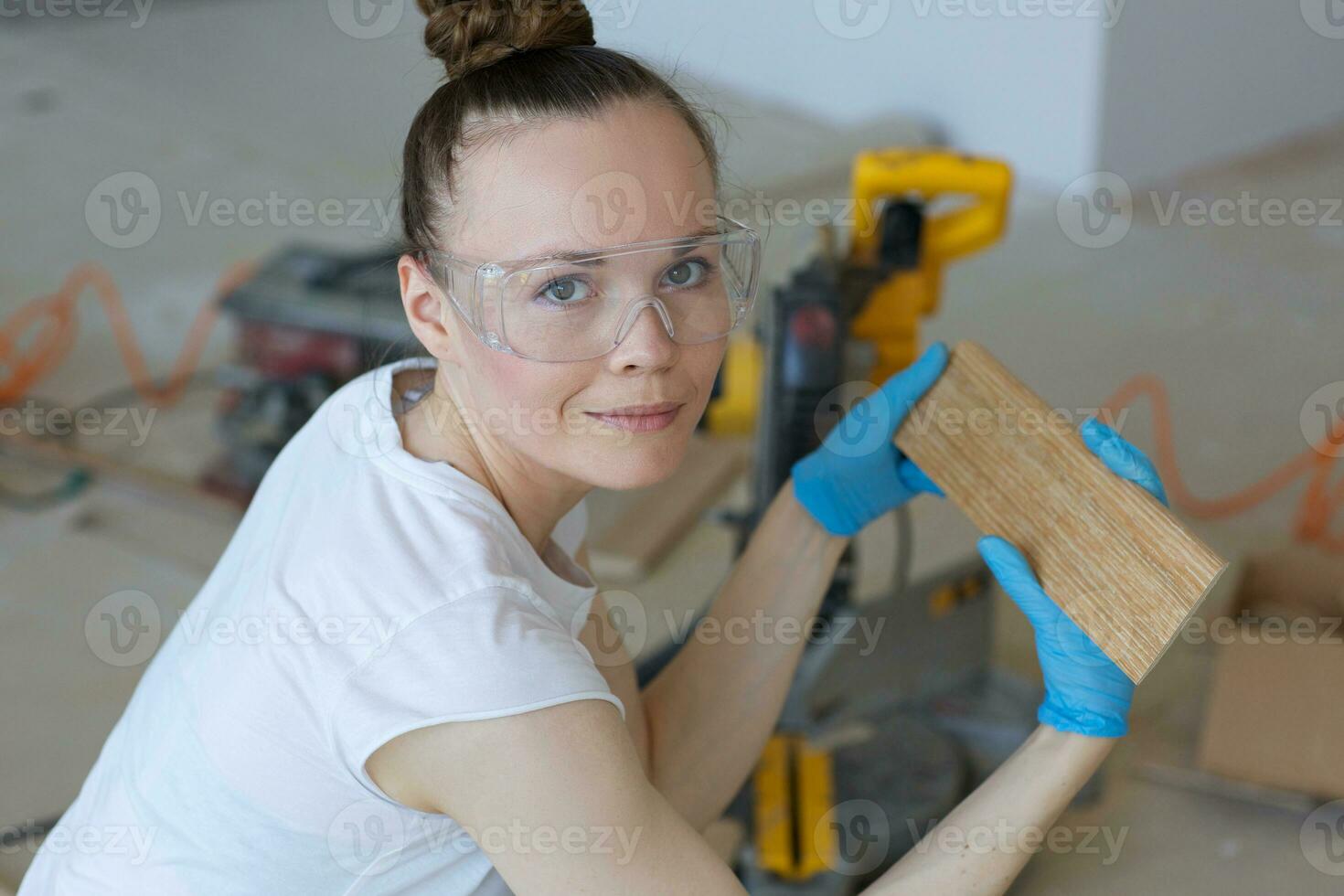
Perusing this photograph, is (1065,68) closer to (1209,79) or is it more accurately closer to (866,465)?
(1209,79)

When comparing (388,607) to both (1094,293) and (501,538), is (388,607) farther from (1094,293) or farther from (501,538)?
(1094,293)

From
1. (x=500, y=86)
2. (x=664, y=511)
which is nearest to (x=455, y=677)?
(x=500, y=86)

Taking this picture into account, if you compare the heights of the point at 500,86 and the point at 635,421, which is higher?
the point at 500,86

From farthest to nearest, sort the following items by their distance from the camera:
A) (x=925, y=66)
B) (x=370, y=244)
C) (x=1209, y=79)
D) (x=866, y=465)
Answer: (x=925, y=66)
(x=370, y=244)
(x=1209, y=79)
(x=866, y=465)

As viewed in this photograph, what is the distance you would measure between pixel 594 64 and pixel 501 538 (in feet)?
1.59

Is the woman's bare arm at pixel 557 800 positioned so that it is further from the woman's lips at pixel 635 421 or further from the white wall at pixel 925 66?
the white wall at pixel 925 66

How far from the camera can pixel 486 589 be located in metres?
1.17

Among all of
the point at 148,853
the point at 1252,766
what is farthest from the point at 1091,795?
the point at 148,853

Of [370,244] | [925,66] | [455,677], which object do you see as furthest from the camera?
[925,66]

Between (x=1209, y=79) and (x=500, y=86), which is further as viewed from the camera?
(x=1209, y=79)

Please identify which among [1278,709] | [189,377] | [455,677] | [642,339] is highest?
[642,339]

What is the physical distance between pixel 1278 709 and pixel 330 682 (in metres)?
1.73

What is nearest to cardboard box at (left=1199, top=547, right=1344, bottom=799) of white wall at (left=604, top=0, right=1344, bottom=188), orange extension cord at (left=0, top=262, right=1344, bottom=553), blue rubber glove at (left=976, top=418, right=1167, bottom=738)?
orange extension cord at (left=0, top=262, right=1344, bottom=553)

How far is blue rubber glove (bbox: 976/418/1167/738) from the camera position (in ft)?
4.50
